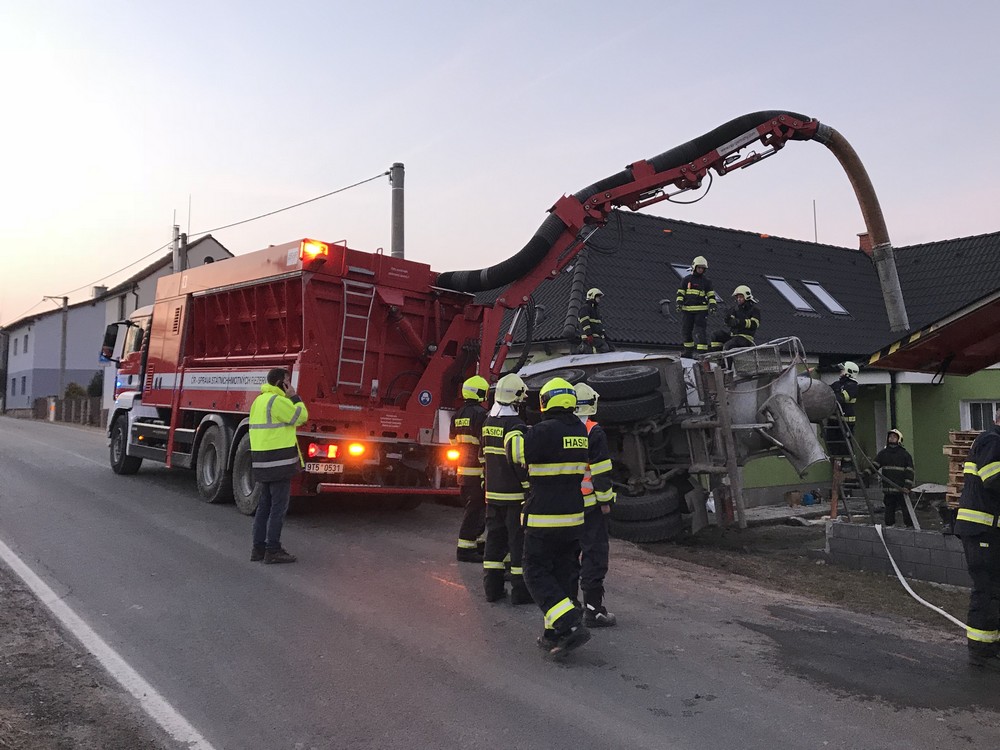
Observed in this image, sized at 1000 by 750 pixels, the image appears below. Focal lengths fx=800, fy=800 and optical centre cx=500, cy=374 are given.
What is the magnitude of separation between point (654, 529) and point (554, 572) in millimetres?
3857

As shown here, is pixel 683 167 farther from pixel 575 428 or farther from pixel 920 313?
pixel 920 313

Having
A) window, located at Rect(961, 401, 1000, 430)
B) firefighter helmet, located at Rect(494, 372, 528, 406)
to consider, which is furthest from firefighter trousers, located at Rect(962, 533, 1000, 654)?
window, located at Rect(961, 401, 1000, 430)

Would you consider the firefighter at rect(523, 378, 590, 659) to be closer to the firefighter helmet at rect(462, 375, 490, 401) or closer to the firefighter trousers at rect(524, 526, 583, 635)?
the firefighter trousers at rect(524, 526, 583, 635)

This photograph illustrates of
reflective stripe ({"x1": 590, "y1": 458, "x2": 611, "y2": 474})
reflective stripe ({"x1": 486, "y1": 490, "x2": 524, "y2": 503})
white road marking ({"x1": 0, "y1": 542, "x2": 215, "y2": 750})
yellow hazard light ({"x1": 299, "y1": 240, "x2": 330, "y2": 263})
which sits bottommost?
white road marking ({"x1": 0, "y1": 542, "x2": 215, "y2": 750})

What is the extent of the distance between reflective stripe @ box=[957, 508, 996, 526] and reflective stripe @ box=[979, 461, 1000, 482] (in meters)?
0.23

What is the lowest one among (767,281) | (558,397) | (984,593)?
(984,593)

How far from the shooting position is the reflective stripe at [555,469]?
5.16 m

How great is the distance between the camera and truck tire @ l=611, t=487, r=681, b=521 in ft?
29.2

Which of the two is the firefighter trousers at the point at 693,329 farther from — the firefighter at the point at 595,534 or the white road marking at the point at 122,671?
the white road marking at the point at 122,671

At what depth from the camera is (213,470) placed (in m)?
10.8

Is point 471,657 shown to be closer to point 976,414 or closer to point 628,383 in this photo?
point 628,383

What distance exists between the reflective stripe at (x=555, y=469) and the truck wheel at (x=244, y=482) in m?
5.43

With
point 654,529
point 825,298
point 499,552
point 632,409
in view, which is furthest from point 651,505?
point 825,298

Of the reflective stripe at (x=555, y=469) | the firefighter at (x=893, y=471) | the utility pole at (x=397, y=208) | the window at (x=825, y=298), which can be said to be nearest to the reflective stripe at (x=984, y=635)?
the reflective stripe at (x=555, y=469)
